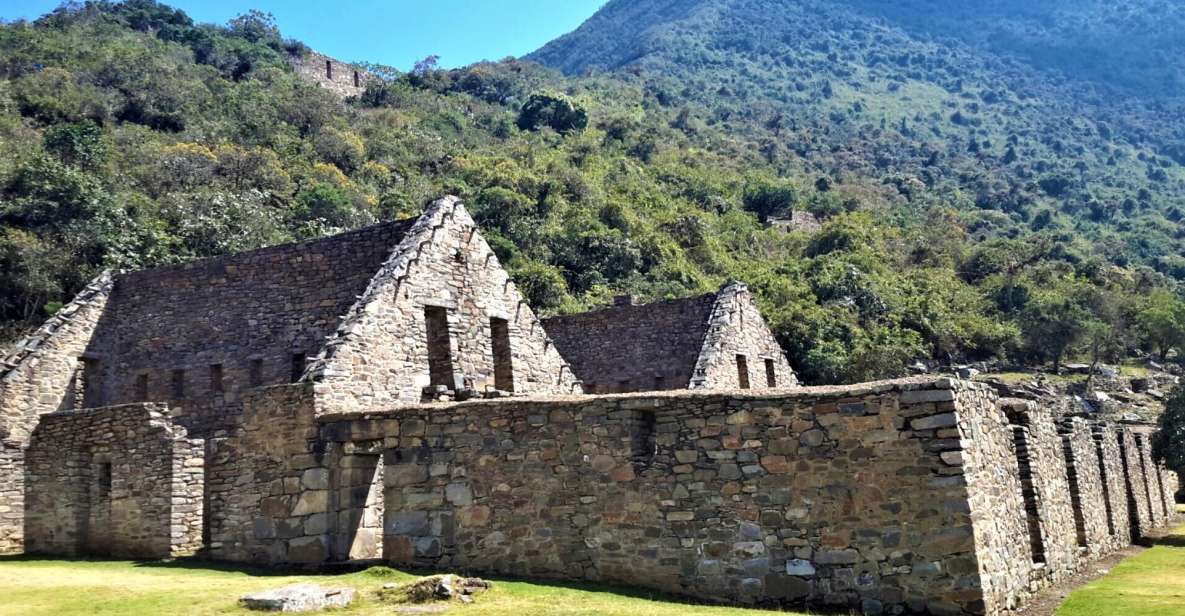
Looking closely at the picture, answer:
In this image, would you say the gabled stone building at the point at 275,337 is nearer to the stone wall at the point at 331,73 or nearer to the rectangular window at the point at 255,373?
the rectangular window at the point at 255,373

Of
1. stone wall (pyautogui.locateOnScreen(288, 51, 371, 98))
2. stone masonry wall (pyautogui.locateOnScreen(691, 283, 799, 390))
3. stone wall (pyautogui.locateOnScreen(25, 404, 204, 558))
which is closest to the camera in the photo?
stone wall (pyautogui.locateOnScreen(25, 404, 204, 558))

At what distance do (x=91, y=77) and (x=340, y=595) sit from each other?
2907 inches

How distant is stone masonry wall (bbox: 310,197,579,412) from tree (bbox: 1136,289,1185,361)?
66.1 m

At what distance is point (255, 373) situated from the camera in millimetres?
19031

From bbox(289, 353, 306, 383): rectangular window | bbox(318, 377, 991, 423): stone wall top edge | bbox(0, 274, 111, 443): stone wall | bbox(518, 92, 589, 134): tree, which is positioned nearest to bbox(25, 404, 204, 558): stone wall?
bbox(0, 274, 111, 443): stone wall

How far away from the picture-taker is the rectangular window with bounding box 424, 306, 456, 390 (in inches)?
690

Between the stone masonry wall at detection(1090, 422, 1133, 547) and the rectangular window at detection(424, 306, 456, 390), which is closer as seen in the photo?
the rectangular window at detection(424, 306, 456, 390)

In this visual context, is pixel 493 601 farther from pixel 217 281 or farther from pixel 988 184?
pixel 988 184

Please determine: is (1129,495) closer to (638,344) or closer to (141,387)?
(638,344)

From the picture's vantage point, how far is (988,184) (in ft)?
495

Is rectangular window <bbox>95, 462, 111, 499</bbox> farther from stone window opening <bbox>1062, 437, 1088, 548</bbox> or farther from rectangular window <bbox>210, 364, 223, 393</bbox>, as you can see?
stone window opening <bbox>1062, 437, 1088, 548</bbox>

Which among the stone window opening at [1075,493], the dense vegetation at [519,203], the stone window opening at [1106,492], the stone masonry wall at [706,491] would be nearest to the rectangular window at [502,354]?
the stone masonry wall at [706,491]

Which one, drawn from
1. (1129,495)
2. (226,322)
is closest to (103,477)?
(226,322)

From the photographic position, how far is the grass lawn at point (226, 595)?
33.3 ft
